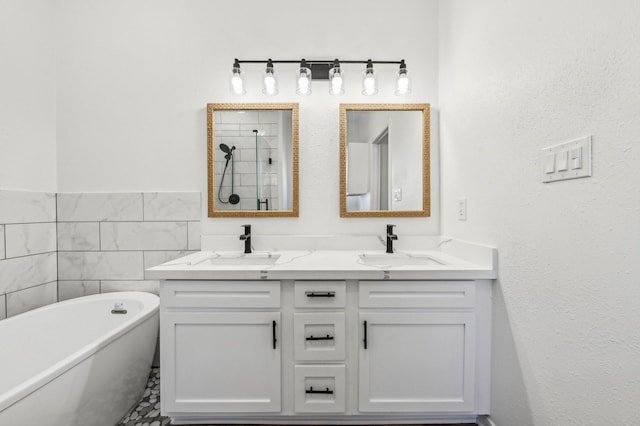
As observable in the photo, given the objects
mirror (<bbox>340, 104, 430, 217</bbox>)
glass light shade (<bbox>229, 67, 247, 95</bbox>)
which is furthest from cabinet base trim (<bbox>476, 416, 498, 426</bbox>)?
glass light shade (<bbox>229, 67, 247, 95</bbox>)

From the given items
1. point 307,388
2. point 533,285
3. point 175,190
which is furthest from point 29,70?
point 533,285

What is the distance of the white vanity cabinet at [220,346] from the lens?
1.31 metres

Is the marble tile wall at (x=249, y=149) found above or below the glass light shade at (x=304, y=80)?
below

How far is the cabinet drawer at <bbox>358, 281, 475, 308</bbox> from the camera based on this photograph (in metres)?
1.31

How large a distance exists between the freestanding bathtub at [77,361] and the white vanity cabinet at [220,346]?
23 cm

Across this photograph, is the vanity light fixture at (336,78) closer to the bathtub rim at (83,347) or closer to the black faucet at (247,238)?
the black faucet at (247,238)

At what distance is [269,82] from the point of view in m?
1.73

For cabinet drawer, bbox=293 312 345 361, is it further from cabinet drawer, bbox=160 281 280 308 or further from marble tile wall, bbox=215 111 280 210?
marble tile wall, bbox=215 111 280 210

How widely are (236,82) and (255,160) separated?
46 centimetres

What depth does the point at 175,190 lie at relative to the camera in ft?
6.04

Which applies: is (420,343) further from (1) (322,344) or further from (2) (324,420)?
(2) (324,420)

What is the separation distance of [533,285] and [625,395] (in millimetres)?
378

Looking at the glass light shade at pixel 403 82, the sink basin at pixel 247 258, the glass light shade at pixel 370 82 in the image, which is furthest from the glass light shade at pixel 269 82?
the sink basin at pixel 247 258

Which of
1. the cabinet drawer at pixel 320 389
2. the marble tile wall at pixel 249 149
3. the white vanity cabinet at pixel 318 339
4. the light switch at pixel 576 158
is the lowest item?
the cabinet drawer at pixel 320 389
